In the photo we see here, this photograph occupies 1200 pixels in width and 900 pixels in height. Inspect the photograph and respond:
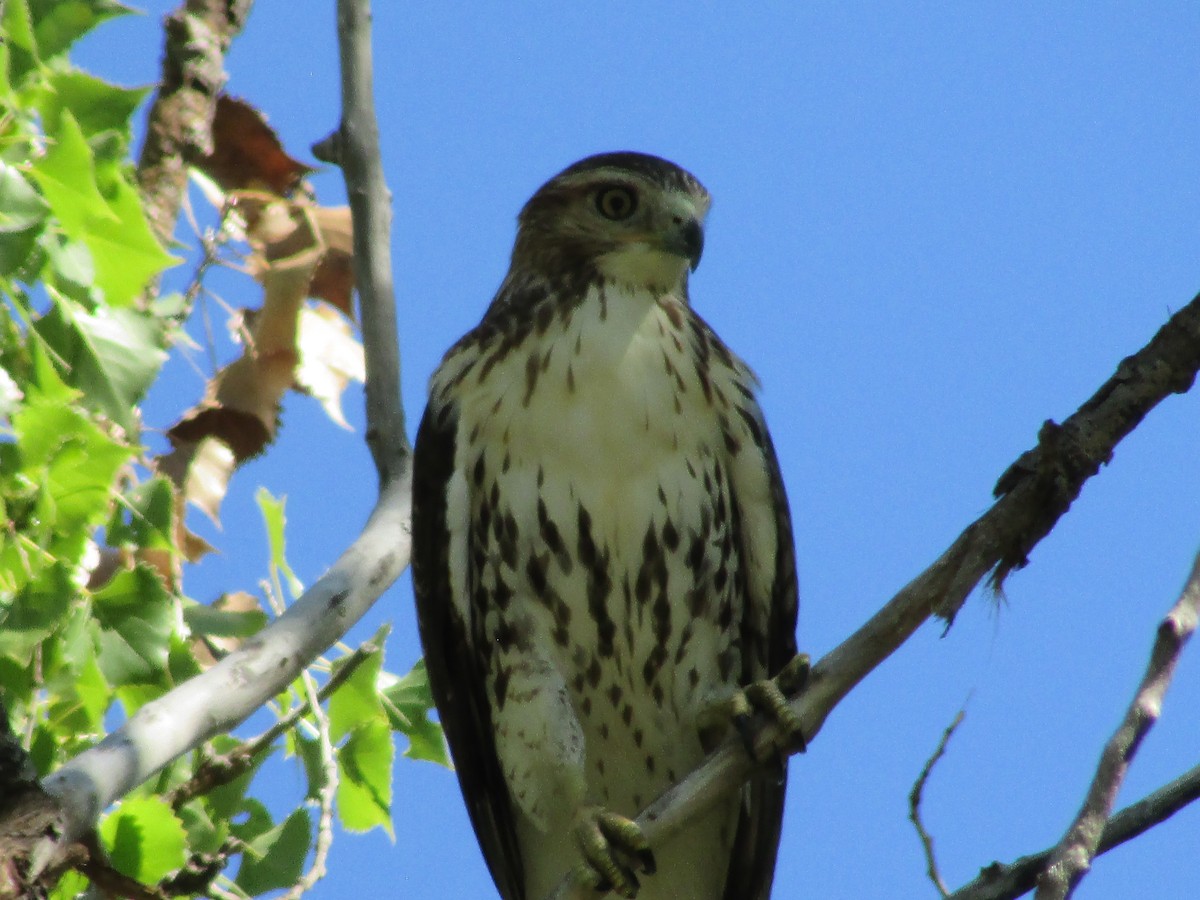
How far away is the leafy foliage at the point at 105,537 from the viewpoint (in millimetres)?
3463

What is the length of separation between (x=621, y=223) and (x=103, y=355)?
5.47ft

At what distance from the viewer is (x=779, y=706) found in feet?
11.9

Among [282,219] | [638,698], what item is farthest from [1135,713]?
[282,219]

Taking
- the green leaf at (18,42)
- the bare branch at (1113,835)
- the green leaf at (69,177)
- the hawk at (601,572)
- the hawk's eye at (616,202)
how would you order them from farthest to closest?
the hawk's eye at (616,202) < the hawk at (601,572) < the green leaf at (18,42) < the green leaf at (69,177) < the bare branch at (1113,835)

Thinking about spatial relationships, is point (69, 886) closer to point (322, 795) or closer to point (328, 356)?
point (322, 795)

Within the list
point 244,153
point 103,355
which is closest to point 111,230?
point 103,355

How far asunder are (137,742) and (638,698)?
4.69 feet

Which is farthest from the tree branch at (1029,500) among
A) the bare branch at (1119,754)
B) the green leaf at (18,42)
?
the green leaf at (18,42)

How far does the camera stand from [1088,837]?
227 centimetres

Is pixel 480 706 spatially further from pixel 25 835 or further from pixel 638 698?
pixel 25 835

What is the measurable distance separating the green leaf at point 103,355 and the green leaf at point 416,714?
1.15m

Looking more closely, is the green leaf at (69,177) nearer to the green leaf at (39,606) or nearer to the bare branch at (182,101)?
the green leaf at (39,606)

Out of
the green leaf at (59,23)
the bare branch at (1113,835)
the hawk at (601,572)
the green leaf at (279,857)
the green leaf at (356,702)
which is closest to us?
the bare branch at (1113,835)

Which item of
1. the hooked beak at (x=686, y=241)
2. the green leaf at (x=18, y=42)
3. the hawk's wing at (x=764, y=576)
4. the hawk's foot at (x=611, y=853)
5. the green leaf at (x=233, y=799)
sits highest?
the hooked beak at (x=686, y=241)
